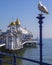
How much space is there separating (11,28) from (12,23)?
5.18 ft

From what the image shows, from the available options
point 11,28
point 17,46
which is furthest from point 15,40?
point 11,28

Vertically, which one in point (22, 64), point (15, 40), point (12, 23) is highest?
point (12, 23)

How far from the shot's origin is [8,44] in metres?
37.8

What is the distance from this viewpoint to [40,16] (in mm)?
6738

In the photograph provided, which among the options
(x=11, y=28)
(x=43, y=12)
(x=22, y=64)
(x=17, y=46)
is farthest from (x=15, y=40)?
(x=43, y=12)

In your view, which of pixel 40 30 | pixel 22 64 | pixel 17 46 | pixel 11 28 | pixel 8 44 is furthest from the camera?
pixel 11 28

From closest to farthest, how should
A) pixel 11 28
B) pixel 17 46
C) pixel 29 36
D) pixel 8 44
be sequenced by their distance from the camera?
pixel 8 44 → pixel 17 46 → pixel 11 28 → pixel 29 36

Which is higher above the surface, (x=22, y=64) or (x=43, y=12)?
(x=43, y=12)

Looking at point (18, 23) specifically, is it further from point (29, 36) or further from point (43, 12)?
point (43, 12)

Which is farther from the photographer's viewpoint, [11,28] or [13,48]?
[11,28]

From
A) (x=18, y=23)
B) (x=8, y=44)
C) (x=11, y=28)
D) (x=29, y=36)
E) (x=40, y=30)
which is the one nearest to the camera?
(x=40, y=30)

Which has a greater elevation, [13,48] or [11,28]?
[11,28]

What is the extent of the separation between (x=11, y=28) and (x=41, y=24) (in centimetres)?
4357

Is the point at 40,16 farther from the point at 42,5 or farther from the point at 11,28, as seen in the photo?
the point at 11,28
